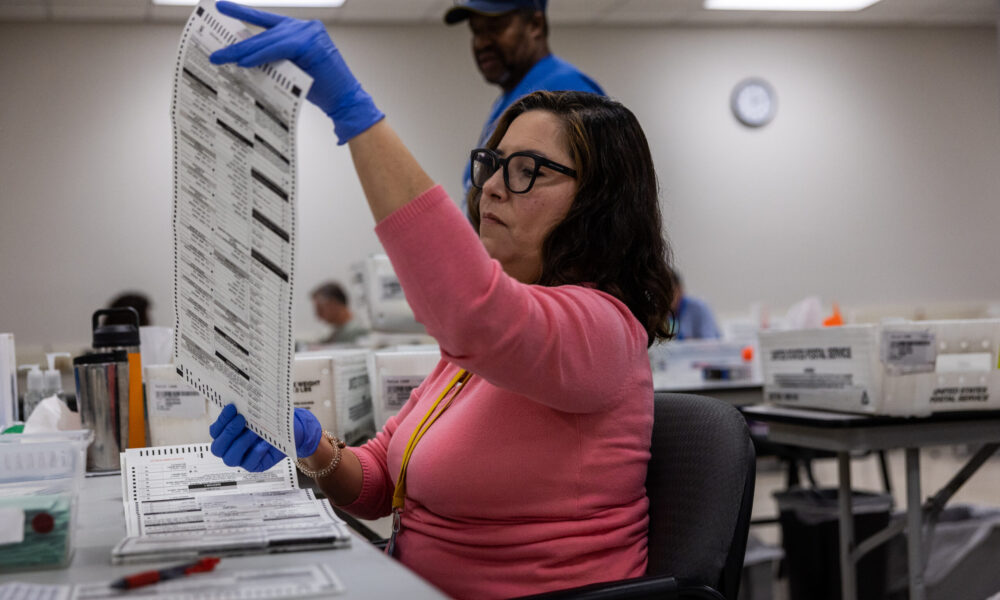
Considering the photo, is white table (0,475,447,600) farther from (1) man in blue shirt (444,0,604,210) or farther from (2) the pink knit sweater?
(1) man in blue shirt (444,0,604,210)

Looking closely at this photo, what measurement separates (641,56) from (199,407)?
5530 mm

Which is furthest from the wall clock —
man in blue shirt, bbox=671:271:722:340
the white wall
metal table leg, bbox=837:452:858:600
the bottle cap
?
the bottle cap

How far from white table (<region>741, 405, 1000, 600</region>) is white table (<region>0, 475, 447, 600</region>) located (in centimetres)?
150

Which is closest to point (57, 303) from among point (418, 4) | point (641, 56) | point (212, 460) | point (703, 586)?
point (418, 4)

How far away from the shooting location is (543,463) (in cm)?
105

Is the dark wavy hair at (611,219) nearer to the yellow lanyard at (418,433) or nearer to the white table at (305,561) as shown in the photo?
the yellow lanyard at (418,433)

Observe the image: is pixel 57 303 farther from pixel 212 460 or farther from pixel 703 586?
pixel 703 586

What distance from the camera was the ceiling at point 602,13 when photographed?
5.62m

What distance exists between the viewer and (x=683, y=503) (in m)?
1.11

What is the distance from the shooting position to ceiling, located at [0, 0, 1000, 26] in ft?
18.4

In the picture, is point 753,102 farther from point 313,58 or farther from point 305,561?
point 305,561

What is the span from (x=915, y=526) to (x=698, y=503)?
1.33m

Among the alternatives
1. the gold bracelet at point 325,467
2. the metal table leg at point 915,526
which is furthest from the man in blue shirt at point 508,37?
the gold bracelet at point 325,467

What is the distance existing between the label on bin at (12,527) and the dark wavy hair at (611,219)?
622 mm
